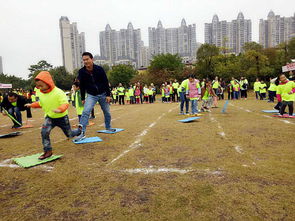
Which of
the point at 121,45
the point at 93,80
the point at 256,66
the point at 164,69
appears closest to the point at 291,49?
the point at 256,66

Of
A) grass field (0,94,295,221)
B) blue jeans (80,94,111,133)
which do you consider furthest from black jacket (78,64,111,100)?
grass field (0,94,295,221)

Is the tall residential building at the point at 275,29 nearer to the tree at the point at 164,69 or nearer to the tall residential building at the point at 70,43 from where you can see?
the tree at the point at 164,69

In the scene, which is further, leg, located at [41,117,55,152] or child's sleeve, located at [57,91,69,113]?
child's sleeve, located at [57,91,69,113]

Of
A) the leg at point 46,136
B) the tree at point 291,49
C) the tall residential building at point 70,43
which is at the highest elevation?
the tall residential building at point 70,43

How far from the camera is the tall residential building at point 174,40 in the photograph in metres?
114

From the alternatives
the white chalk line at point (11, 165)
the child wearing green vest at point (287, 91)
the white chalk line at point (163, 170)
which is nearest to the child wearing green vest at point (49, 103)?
the white chalk line at point (11, 165)

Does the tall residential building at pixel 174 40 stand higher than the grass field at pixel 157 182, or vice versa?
the tall residential building at pixel 174 40

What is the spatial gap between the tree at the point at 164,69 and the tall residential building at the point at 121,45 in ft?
202

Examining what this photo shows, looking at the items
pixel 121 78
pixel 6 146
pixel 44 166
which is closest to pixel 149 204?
pixel 44 166

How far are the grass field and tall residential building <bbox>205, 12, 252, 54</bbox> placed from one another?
97481 millimetres

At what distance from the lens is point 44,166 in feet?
12.2

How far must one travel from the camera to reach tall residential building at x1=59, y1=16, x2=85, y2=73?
96.9 metres

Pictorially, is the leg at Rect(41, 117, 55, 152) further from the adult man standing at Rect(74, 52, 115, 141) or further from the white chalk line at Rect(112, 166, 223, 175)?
the white chalk line at Rect(112, 166, 223, 175)

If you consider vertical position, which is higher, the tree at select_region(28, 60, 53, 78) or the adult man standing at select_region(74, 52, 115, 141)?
the tree at select_region(28, 60, 53, 78)
